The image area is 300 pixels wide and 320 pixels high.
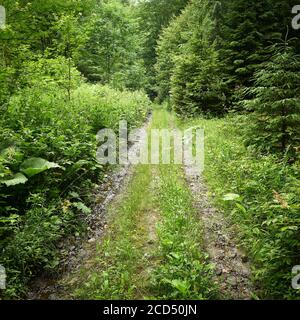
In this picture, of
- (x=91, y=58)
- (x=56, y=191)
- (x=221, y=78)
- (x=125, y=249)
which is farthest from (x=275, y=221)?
(x=91, y=58)

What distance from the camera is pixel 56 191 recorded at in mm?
6781

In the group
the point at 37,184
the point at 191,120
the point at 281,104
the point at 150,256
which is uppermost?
the point at 281,104

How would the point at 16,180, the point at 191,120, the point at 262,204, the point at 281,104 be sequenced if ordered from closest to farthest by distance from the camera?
the point at 16,180 < the point at 262,204 < the point at 281,104 < the point at 191,120

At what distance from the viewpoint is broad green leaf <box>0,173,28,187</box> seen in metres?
5.60

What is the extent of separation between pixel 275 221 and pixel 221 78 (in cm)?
1461

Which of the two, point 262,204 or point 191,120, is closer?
point 262,204

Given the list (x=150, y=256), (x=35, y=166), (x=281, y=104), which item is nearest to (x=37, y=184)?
(x=35, y=166)

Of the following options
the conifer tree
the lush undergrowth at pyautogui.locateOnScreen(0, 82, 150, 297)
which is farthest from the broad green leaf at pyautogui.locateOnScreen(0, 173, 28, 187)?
the conifer tree

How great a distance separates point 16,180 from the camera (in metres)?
5.74

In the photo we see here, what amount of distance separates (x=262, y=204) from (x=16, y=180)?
4754mm

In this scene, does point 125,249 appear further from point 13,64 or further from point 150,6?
point 150,6

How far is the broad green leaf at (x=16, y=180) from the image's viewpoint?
18.4 feet

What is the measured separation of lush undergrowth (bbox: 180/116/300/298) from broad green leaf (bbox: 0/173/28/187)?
408 centimetres

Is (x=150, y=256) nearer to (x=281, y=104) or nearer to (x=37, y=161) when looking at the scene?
(x=37, y=161)
